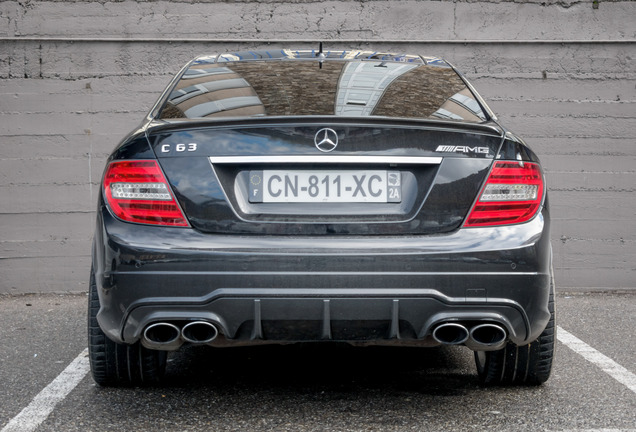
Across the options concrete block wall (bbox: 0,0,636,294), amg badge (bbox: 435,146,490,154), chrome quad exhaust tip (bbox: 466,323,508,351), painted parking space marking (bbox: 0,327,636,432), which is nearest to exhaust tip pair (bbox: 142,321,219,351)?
painted parking space marking (bbox: 0,327,636,432)

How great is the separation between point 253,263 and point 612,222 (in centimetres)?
509

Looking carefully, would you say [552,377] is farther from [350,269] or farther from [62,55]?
[62,55]

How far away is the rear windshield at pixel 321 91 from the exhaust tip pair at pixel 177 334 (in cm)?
81

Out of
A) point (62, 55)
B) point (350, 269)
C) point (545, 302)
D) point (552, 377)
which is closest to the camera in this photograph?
point (350, 269)

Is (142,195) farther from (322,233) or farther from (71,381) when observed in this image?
(71,381)

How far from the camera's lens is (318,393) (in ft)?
12.5

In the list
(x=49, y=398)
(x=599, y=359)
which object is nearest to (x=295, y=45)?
(x=599, y=359)

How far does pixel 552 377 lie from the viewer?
4.20 meters

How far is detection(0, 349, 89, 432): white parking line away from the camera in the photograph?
3391 millimetres

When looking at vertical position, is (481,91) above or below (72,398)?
above

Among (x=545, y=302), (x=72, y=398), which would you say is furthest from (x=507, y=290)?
(x=72, y=398)

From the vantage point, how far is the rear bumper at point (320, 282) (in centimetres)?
296

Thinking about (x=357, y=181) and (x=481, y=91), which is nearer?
(x=357, y=181)

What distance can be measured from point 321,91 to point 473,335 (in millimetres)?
1172
